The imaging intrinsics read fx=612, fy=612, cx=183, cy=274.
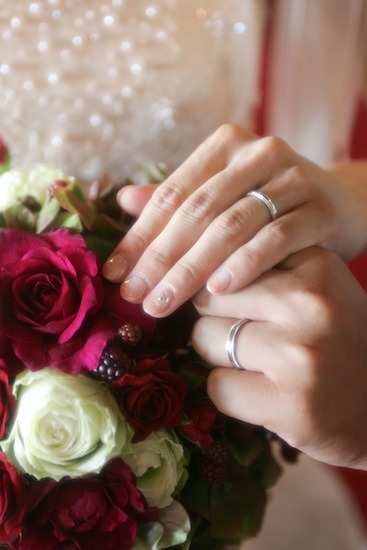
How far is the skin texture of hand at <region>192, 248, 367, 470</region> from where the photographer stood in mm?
512

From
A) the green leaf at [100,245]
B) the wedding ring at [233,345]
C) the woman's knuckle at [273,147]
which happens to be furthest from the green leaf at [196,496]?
the woman's knuckle at [273,147]

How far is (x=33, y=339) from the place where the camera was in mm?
463

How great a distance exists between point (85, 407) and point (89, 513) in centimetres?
9

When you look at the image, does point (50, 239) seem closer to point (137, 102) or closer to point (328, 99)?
point (137, 102)

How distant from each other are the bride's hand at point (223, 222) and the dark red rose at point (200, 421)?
0.09m

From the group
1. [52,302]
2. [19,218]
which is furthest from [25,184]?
[52,302]

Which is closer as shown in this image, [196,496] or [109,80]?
[196,496]

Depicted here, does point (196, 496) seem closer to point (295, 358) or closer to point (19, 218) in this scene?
point (295, 358)

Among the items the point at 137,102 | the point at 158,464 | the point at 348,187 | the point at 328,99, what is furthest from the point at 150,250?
the point at 328,99

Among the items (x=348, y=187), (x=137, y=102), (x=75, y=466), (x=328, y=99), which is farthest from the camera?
(x=328, y=99)

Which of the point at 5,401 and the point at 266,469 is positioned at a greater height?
the point at 5,401

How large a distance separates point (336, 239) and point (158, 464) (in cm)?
30

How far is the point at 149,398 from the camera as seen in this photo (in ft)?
1.56

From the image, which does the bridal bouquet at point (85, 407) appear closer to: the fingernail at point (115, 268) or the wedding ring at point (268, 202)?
the fingernail at point (115, 268)
